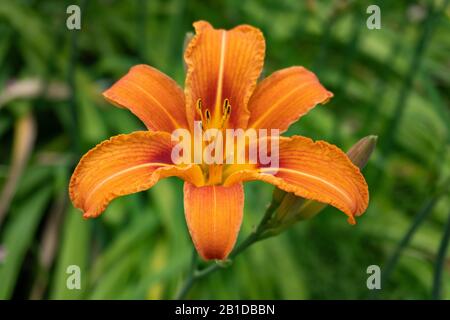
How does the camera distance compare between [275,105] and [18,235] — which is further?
[18,235]

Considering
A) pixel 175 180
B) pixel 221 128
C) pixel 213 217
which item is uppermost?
pixel 175 180

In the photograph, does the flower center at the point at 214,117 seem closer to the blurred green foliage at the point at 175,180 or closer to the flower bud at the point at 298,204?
the flower bud at the point at 298,204

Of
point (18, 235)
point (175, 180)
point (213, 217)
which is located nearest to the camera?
point (213, 217)

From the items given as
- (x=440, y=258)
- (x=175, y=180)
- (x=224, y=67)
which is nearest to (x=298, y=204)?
(x=224, y=67)

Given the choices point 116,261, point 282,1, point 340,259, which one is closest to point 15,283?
point 116,261

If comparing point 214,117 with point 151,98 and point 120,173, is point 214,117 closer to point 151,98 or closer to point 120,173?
point 151,98

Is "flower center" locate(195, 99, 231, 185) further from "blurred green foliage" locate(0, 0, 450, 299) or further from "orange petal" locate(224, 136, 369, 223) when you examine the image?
"blurred green foliage" locate(0, 0, 450, 299)

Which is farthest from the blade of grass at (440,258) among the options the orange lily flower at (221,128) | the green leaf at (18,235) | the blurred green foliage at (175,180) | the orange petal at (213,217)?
the green leaf at (18,235)
